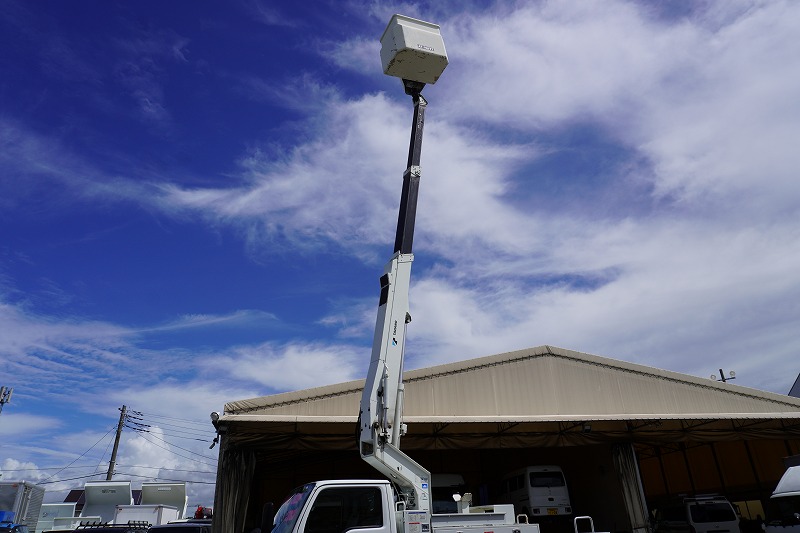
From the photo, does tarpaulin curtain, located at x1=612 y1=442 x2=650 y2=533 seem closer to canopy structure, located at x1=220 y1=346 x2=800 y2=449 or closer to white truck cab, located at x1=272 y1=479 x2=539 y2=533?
canopy structure, located at x1=220 y1=346 x2=800 y2=449

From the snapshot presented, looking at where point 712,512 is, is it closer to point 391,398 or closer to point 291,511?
point 391,398

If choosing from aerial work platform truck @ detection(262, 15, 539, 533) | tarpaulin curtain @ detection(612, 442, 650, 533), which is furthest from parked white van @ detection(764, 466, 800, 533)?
aerial work platform truck @ detection(262, 15, 539, 533)

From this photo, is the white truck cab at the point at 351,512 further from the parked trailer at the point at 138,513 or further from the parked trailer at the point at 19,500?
the parked trailer at the point at 138,513

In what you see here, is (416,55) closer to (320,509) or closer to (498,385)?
(320,509)

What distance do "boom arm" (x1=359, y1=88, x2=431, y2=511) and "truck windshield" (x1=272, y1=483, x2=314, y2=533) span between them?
1.00m

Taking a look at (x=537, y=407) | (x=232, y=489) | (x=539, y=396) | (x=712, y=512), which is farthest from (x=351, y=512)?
(x=712, y=512)

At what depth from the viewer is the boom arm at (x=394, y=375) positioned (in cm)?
780

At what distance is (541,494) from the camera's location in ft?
57.6

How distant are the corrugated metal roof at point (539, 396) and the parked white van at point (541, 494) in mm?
2805

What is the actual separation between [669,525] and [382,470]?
13.6m

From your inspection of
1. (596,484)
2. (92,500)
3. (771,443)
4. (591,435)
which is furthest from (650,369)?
(92,500)

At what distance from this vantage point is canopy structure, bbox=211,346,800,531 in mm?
14688

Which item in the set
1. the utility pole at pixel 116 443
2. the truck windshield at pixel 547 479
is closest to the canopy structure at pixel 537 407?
the truck windshield at pixel 547 479

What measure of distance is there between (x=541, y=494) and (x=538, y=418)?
12.7ft
